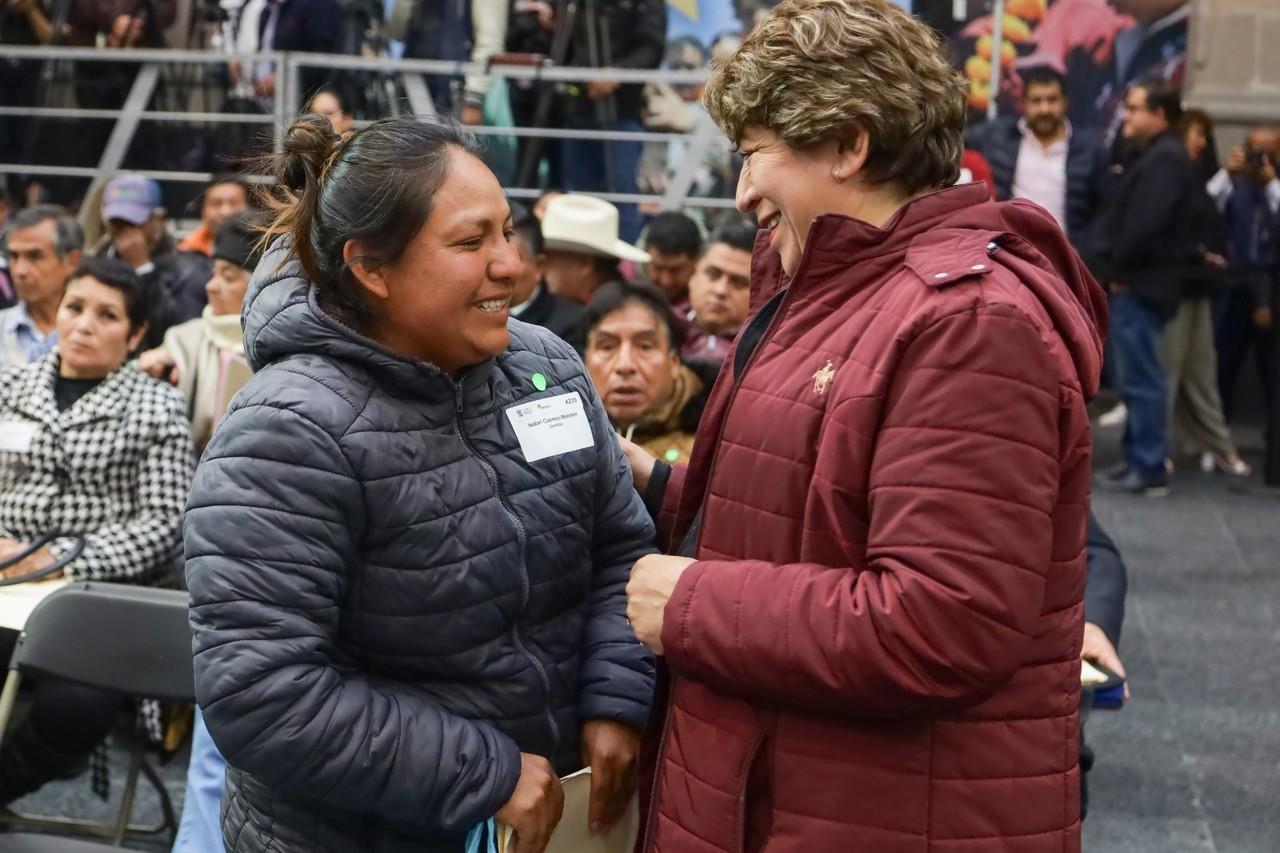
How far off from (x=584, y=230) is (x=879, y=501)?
4.10 meters

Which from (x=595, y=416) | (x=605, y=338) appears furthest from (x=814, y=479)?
(x=605, y=338)

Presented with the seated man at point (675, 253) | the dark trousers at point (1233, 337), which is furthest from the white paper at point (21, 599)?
the dark trousers at point (1233, 337)

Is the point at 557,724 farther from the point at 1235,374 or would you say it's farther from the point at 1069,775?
the point at 1235,374

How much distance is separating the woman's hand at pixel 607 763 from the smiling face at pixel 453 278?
50cm

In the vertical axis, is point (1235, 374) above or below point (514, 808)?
below

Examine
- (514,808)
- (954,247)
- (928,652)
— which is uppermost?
(954,247)

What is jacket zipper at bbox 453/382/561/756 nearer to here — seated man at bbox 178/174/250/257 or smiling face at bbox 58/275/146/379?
smiling face at bbox 58/275/146/379

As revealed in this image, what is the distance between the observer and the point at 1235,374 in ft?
28.5

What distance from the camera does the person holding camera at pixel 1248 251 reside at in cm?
838

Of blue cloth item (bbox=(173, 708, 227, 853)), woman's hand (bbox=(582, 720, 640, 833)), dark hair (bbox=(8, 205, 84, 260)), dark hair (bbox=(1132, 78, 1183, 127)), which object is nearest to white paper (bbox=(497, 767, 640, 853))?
woman's hand (bbox=(582, 720, 640, 833))

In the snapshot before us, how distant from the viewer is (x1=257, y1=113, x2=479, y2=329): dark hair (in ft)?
5.81

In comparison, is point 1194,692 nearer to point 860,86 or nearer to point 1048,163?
point 1048,163

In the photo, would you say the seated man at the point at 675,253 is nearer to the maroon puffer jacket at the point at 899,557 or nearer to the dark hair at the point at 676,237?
the dark hair at the point at 676,237

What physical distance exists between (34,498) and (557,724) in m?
2.51
